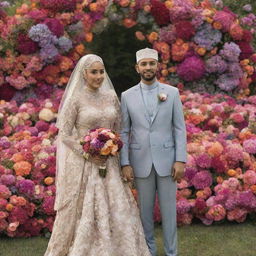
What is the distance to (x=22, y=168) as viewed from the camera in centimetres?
617

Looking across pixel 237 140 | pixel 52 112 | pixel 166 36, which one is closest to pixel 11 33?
pixel 52 112

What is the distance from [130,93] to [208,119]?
3551mm

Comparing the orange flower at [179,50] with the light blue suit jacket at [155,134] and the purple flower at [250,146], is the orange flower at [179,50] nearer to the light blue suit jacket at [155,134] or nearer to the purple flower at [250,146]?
the purple flower at [250,146]

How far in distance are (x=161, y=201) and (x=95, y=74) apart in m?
1.21

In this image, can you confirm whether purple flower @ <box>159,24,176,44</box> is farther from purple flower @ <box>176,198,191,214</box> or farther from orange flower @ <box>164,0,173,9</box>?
purple flower @ <box>176,198,191,214</box>

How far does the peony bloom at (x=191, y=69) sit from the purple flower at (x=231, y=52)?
410 mm

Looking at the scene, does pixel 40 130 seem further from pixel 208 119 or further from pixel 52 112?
pixel 208 119

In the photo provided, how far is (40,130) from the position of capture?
7.86 metres

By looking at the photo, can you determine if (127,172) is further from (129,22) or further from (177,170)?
(129,22)

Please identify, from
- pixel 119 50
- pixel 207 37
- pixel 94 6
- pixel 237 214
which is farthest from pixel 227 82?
pixel 237 214

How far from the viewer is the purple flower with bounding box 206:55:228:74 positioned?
9.40 meters

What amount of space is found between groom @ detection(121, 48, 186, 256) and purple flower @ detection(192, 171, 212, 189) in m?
1.61

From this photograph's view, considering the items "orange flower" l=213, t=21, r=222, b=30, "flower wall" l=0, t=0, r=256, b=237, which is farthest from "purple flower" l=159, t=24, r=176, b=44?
"orange flower" l=213, t=21, r=222, b=30

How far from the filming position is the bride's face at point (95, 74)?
4461 millimetres
